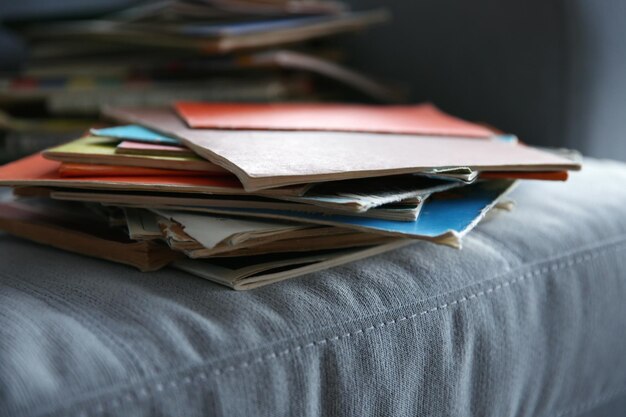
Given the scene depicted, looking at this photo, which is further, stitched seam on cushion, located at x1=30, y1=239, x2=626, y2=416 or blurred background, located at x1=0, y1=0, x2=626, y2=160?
blurred background, located at x1=0, y1=0, x2=626, y2=160

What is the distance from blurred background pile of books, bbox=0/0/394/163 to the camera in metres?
0.98

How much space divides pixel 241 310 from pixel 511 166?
0.25 metres

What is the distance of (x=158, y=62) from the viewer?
104 centimetres

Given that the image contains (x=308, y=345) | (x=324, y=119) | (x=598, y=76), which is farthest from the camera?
(x=598, y=76)

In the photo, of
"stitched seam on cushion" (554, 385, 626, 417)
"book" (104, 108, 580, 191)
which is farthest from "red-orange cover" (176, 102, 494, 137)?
"stitched seam on cushion" (554, 385, 626, 417)

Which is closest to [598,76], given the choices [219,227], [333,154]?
[333,154]

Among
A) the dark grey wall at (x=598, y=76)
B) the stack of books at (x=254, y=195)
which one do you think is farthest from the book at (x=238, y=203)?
the dark grey wall at (x=598, y=76)

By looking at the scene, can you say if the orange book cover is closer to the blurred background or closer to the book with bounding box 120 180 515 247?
the book with bounding box 120 180 515 247

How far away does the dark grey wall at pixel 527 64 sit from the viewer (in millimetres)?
969

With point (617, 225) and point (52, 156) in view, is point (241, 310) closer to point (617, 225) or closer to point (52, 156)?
point (52, 156)

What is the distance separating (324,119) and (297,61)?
259mm

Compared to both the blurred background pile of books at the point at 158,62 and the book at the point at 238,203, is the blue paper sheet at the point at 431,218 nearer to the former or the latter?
the book at the point at 238,203

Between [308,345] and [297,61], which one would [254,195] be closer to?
[308,345]

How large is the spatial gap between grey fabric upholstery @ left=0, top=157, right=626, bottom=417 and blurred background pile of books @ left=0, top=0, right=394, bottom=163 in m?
0.39
